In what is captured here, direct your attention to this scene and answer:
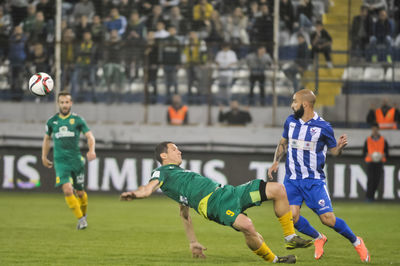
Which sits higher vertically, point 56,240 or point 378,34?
point 378,34

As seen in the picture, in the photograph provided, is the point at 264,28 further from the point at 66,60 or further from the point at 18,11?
the point at 18,11

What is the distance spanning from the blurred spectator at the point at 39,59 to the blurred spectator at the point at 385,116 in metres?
8.12

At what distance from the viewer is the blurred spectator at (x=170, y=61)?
59.0 feet

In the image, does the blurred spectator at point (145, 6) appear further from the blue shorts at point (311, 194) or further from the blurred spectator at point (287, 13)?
the blue shorts at point (311, 194)

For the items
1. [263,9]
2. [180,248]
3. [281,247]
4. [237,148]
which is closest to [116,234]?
[180,248]

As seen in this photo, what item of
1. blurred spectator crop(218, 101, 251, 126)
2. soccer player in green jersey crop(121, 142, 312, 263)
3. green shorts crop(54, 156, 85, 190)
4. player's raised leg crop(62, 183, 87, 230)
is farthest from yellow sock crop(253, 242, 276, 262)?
blurred spectator crop(218, 101, 251, 126)

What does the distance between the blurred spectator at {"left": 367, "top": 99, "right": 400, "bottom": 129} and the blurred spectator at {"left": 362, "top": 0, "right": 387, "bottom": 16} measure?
2.93 meters

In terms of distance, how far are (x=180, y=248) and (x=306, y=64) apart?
9938mm

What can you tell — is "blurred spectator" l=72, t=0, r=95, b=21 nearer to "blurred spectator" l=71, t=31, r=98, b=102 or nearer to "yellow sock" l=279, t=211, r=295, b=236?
"blurred spectator" l=71, t=31, r=98, b=102

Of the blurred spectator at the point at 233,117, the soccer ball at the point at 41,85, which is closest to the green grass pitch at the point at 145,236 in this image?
the soccer ball at the point at 41,85

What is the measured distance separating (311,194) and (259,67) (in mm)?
9868

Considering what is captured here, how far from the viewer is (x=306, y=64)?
698 inches

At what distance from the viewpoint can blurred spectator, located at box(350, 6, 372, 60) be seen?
60.4 ft

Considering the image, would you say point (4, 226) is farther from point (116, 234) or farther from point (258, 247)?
point (258, 247)
